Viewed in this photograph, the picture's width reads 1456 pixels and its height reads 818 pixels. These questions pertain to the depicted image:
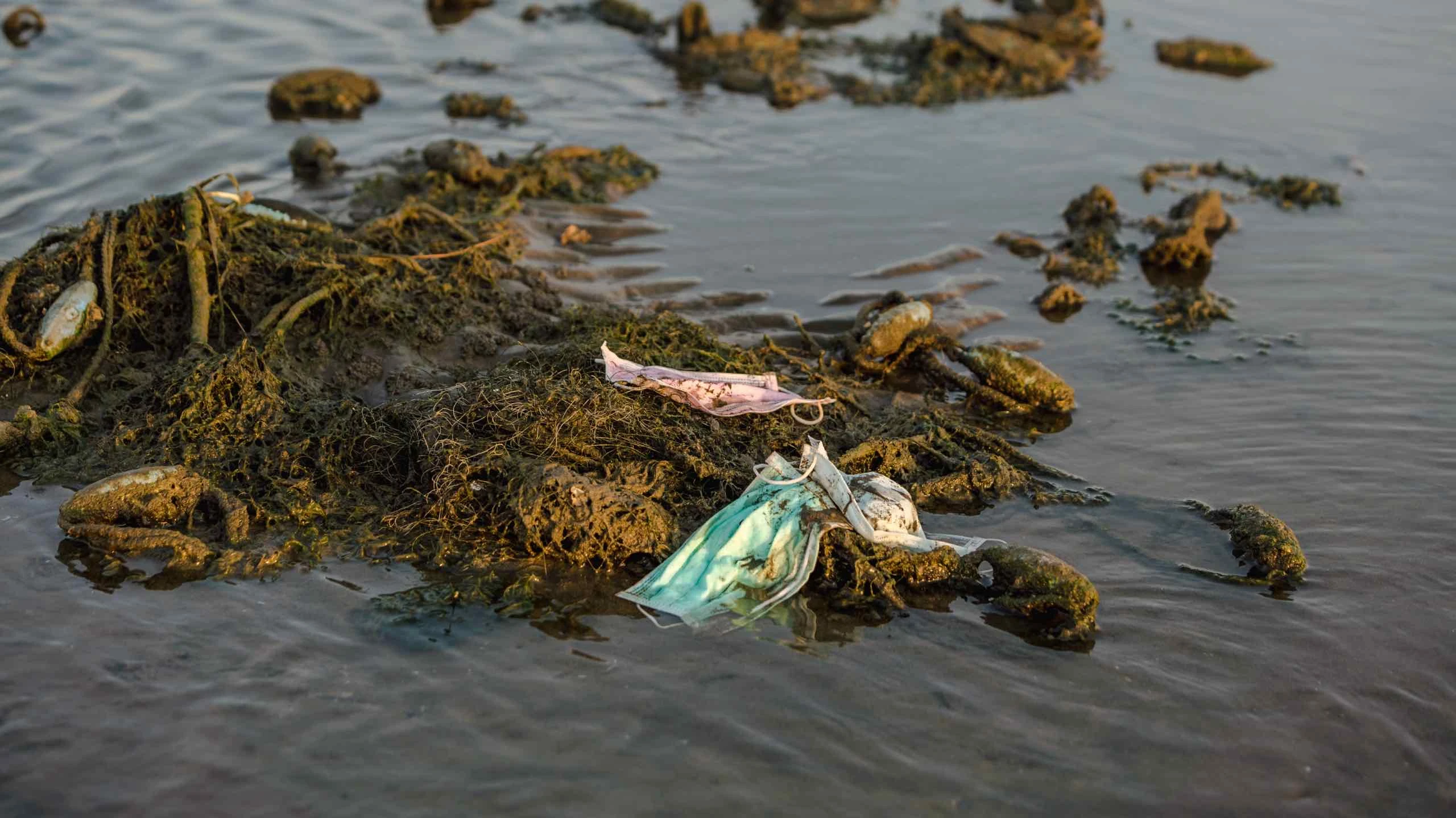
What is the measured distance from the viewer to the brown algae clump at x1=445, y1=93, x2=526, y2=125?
11.3m

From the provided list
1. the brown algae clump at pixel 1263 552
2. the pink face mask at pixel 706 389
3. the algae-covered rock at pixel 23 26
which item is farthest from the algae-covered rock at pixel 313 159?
the brown algae clump at pixel 1263 552

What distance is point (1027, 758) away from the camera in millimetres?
4262

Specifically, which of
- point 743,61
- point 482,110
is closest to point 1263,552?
point 482,110

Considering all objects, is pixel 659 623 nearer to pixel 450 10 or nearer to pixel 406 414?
pixel 406 414

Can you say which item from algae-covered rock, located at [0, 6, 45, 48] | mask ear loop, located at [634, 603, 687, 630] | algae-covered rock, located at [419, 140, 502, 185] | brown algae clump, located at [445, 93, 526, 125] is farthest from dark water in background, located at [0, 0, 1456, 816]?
algae-covered rock, located at [0, 6, 45, 48]

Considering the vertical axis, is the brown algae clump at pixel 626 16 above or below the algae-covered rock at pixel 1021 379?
above

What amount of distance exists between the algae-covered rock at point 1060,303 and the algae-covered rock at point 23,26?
10.3 metres

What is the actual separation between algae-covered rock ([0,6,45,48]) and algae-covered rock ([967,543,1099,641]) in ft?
38.0

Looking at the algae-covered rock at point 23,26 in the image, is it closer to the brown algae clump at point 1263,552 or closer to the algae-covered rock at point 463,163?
the algae-covered rock at point 463,163

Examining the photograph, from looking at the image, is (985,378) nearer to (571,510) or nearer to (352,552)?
(571,510)

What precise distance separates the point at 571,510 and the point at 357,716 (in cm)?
120

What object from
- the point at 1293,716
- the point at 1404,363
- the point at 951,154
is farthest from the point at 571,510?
the point at 951,154

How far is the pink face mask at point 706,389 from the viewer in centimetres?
583

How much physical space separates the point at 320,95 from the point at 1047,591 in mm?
8891
